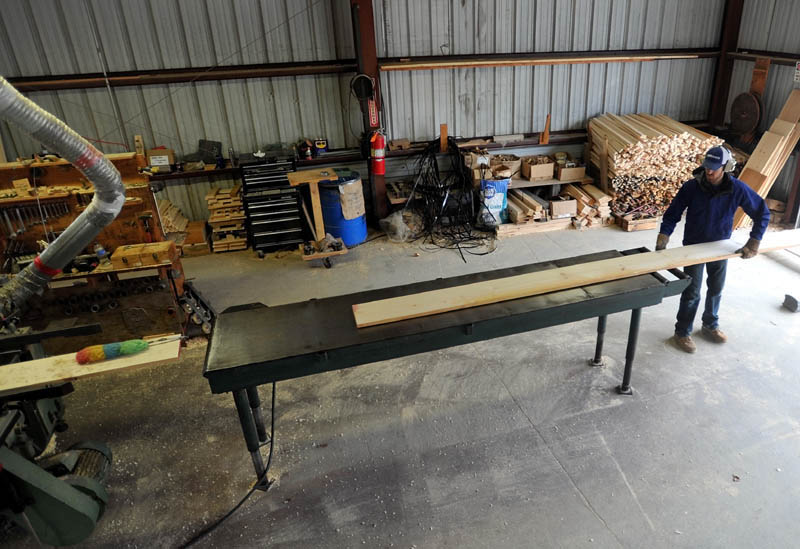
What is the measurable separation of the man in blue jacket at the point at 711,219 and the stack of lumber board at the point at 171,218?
6.34 meters

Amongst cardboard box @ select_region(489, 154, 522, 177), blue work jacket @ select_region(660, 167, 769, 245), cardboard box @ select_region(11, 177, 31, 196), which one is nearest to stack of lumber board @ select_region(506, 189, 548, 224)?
cardboard box @ select_region(489, 154, 522, 177)

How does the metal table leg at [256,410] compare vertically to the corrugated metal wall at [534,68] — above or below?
below

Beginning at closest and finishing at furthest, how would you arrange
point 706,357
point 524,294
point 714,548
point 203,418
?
point 714,548 < point 524,294 < point 203,418 < point 706,357

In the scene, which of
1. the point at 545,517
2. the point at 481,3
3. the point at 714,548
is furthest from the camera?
the point at 481,3

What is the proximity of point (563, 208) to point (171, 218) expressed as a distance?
5.94 meters

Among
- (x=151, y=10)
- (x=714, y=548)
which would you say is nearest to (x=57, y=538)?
(x=714, y=548)

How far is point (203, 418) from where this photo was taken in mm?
4445

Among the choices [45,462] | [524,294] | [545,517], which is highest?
[524,294]

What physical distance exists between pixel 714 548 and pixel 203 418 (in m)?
3.87

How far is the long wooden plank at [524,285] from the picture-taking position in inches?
138

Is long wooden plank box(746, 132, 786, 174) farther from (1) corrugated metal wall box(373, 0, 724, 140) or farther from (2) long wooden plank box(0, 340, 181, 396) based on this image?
(2) long wooden plank box(0, 340, 181, 396)

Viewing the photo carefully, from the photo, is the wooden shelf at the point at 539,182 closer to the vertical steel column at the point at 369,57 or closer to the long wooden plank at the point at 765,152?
the vertical steel column at the point at 369,57

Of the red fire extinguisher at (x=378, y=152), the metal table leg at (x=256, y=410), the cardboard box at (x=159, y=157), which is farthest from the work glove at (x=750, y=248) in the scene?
the cardboard box at (x=159, y=157)

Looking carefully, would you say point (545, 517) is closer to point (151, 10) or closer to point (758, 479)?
point (758, 479)
